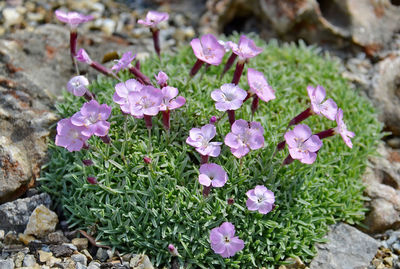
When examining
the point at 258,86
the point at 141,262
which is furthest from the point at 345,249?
the point at 141,262

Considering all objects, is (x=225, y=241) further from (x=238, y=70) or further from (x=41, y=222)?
(x=41, y=222)

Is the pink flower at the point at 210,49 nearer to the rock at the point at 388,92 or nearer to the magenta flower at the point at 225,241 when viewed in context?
the magenta flower at the point at 225,241

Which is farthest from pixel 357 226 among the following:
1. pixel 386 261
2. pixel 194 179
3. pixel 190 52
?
pixel 190 52

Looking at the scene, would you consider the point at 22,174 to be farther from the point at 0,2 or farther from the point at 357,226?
the point at 0,2

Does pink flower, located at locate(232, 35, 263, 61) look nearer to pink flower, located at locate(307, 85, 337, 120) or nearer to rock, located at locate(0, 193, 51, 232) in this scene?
pink flower, located at locate(307, 85, 337, 120)

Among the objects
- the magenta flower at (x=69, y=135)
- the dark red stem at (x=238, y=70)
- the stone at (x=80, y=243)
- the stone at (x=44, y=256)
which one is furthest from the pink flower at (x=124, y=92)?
the stone at (x=44, y=256)

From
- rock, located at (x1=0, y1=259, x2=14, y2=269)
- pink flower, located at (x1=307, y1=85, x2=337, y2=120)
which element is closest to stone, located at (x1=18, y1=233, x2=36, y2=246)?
rock, located at (x1=0, y1=259, x2=14, y2=269)
